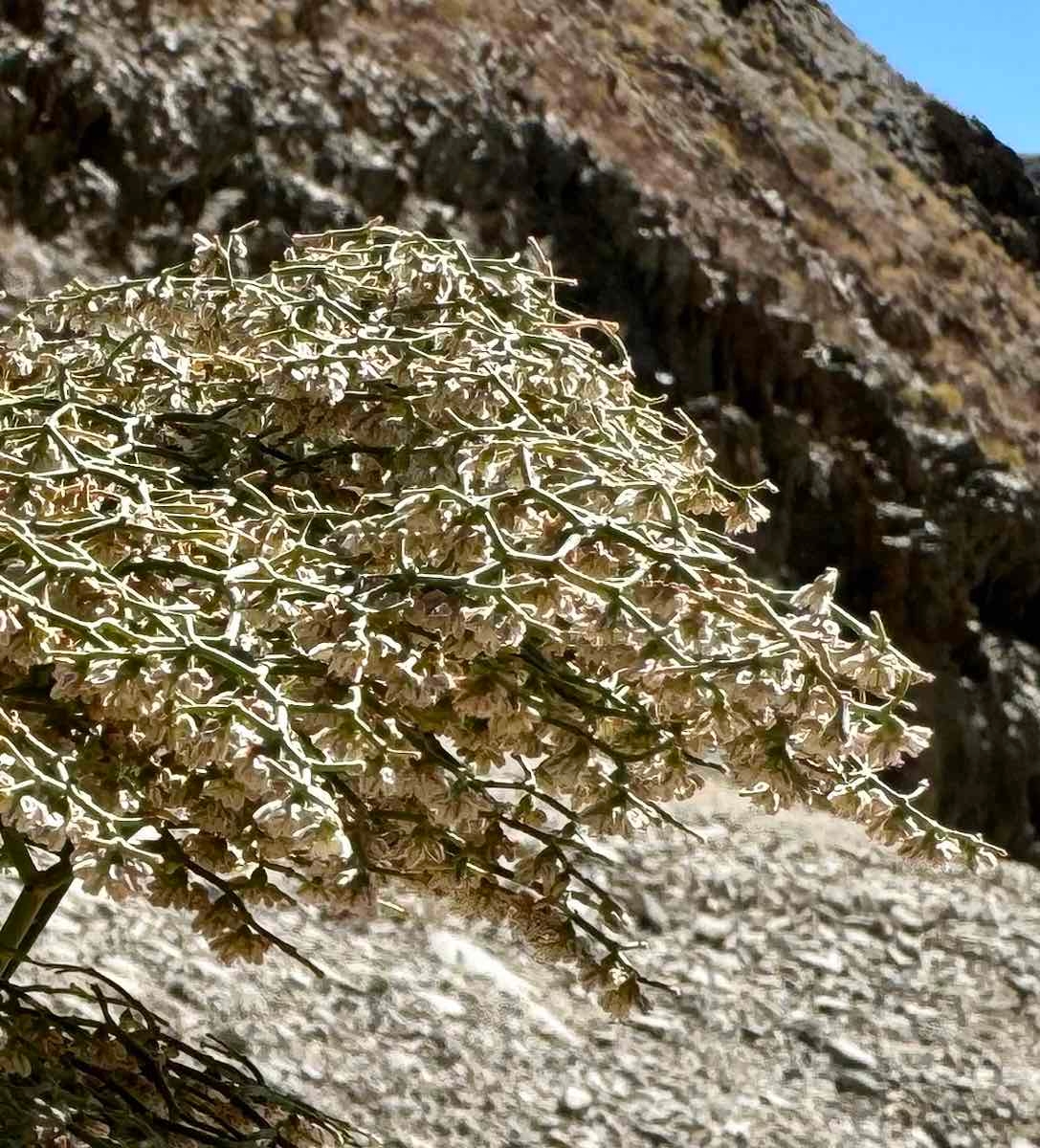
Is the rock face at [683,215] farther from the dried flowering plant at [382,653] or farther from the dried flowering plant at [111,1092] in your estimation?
the dried flowering plant at [111,1092]

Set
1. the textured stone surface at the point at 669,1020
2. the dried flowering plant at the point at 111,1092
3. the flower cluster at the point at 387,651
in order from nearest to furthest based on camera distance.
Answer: the flower cluster at the point at 387,651
the dried flowering plant at the point at 111,1092
the textured stone surface at the point at 669,1020

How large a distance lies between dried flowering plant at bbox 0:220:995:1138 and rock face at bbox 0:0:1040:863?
3.87 metres

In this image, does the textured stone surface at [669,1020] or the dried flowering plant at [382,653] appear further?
the textured stone surface at [669,1020]

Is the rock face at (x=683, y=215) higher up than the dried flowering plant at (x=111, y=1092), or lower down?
higher up

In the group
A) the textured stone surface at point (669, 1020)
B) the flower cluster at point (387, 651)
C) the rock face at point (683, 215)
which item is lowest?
the textured stone surface at point (669, 1020)

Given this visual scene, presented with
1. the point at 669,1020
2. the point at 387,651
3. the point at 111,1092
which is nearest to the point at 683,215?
the point at 669,1020

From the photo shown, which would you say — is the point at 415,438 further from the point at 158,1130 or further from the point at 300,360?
the point at 158,1130

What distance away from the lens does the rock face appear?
6.14 meters

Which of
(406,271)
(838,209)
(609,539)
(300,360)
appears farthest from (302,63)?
(609,539)

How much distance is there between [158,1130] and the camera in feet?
7.91

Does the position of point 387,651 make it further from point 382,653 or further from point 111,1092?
point 111,1092

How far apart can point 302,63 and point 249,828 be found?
547 centimetres

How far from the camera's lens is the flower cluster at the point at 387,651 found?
174 centimetres

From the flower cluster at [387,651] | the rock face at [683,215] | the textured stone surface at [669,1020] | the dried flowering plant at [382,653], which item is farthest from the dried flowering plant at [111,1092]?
the rock face at [683,215]
